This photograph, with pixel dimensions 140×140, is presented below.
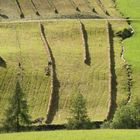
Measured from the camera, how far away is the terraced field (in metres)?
68.9

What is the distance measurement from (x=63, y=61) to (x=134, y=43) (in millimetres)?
16392

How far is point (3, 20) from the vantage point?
309 ft

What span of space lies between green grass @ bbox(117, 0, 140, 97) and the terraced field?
1407 millimetres

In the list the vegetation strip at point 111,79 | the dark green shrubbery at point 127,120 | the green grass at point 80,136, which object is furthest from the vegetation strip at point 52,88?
the green grass at point 80,136

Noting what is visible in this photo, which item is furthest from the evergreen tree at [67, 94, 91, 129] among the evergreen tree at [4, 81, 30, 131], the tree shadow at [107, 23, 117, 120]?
the tree shadow at [107, 23, 117, 120]

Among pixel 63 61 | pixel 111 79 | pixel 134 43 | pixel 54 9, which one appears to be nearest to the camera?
pixel 111 79

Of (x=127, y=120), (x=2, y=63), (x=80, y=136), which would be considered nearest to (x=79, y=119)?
(x=127, y=120)

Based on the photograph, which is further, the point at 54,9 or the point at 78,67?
the point at 54,9

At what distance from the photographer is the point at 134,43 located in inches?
3529

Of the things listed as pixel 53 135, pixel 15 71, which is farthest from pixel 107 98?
pixel 53 135

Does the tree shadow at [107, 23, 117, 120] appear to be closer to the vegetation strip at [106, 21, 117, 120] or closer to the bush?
the vegetation strip at [106, 21, 117, 120]

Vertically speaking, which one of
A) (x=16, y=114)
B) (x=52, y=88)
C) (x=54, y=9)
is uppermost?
(x=54, y=9)

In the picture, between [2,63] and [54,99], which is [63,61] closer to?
[2,63]

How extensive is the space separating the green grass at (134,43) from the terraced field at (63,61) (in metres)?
1.41
